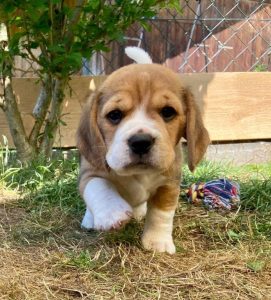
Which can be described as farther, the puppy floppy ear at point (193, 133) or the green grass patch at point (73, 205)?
the green grass patch at point (73, 205)

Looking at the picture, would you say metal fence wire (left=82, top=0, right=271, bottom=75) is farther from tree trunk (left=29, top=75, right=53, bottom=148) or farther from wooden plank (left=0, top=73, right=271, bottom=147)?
tree trunk (left=29, top=75, right=53, bottom=148)

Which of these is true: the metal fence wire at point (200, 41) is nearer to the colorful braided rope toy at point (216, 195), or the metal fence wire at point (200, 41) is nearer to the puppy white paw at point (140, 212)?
the colorful braided rope toy at point (216, 195)

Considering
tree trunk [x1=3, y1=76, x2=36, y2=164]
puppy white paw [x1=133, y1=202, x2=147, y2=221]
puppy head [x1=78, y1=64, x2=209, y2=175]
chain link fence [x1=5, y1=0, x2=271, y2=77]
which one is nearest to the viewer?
puppy head [x1=78, y1=64, x2=209, y2=175]

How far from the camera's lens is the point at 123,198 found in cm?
326

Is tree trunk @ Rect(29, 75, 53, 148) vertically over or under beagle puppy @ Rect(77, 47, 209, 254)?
under

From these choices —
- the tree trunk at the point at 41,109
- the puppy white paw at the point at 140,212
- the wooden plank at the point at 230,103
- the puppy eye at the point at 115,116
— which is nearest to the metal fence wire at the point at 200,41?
the wooden plank at the point at 230,103

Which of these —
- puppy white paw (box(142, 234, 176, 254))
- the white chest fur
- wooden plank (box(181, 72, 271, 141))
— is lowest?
wooden plank (box(181, 72, 271, 141))

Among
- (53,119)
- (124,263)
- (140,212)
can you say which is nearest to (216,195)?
(140,212)

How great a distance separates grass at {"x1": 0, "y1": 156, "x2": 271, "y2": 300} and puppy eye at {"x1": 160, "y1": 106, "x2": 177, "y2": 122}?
0.73 meters

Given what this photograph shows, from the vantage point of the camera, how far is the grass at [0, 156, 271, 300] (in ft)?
8.71

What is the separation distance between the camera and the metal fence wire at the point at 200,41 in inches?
269

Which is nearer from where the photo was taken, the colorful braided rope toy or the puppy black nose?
the puppy black nose

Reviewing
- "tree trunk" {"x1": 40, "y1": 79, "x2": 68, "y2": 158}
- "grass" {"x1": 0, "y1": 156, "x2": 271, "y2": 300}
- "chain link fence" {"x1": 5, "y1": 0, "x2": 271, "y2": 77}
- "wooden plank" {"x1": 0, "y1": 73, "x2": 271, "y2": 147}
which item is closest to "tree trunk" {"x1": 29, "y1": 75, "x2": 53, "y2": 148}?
"tree trunk" {"x1": 40, "y1": 79, "x2": 68, "y2": 158}

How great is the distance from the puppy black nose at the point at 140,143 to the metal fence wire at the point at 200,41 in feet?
11.2
